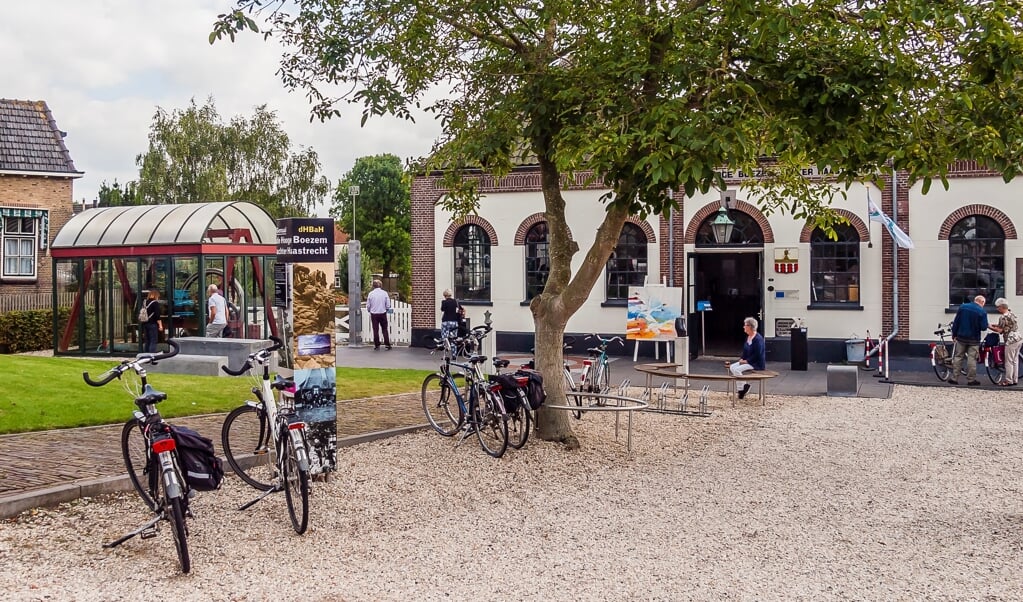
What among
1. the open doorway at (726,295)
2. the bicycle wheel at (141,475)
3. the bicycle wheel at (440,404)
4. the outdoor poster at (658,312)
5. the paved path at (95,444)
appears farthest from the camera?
the open doorway at (726,295)

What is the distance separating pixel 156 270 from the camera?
2048cm

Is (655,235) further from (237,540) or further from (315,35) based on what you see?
(237,540)

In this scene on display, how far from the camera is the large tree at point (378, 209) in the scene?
6456 cm

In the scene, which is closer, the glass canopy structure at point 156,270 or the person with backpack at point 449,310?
the glass canopy structure at point 156,270

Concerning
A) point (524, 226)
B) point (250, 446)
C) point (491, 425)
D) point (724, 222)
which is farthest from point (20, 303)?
point (491, 425)

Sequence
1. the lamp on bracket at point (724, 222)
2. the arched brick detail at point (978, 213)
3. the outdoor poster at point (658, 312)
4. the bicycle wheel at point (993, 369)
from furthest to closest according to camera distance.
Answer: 1. the lamp on bracket at point (724, 222)
2. the arched brick detail at point (978, 213)
3. the bicycle wheel at point (993, 369)
4. the outdoor poster at point (658, 312)

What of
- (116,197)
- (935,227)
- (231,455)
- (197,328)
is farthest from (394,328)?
(116,197)

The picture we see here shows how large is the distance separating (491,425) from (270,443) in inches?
99.8

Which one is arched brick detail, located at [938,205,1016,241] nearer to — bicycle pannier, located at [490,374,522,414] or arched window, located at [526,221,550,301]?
arched window, located at [526,221,550,301]

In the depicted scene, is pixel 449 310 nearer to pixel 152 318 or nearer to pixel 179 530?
pixel 152 318

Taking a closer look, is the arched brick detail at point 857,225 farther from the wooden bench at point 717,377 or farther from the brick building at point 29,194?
the brick building at point 29,194

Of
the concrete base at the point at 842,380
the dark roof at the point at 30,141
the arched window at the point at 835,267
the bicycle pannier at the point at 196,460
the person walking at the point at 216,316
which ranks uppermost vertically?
the dark roof at the point at 30,141

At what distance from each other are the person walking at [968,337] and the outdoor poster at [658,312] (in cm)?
520

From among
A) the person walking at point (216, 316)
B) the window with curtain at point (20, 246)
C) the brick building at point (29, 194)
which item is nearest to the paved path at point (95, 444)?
the person walking at point (216, 316)
